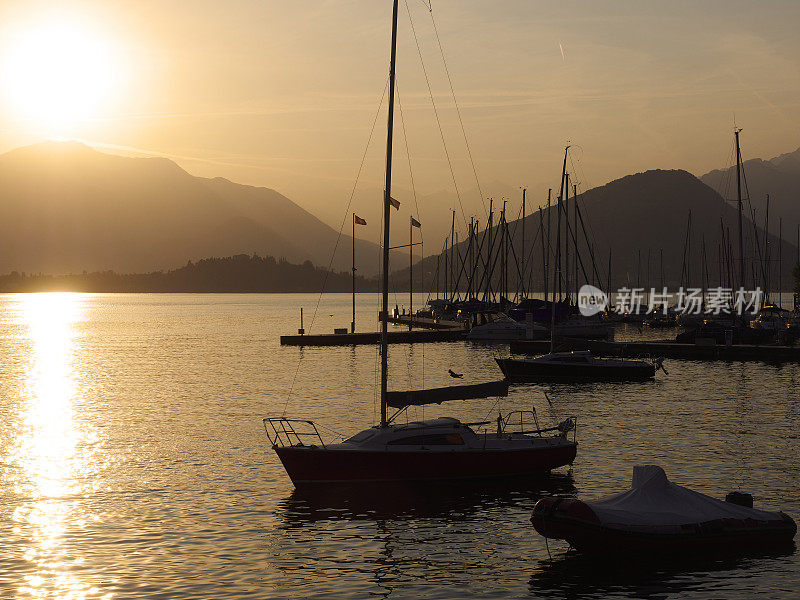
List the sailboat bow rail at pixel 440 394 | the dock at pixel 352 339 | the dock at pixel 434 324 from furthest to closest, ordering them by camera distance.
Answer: the dock at pixel 434 324 < the dock at pixel 352 339 < the sailboat bow rail at pixel 440 394

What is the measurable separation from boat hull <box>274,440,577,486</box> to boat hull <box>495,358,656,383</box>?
37361 millimetres

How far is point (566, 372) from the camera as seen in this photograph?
232 feet

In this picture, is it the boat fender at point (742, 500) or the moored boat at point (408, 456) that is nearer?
the boat fender at point (742, 500)

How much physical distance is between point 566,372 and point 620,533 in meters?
46.3

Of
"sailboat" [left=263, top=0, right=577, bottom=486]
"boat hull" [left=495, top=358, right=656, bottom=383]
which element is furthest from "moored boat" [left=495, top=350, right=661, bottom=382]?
"sailboat" [left=263, top=0, right=577, bottom=486]

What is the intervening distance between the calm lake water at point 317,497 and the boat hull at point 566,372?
1.32 meters

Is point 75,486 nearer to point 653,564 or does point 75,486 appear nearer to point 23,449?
point 23,449

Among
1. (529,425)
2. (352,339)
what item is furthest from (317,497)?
(352,339)

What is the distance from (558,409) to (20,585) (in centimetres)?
3911

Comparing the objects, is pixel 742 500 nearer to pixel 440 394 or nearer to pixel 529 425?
pixel 440 394

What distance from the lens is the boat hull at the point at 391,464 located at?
3225cm

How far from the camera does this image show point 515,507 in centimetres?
3161

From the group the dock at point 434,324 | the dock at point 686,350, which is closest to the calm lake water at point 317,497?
the dock at point 686,350

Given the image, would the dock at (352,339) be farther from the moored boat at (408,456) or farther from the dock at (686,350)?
the moored boat at (408,456)
